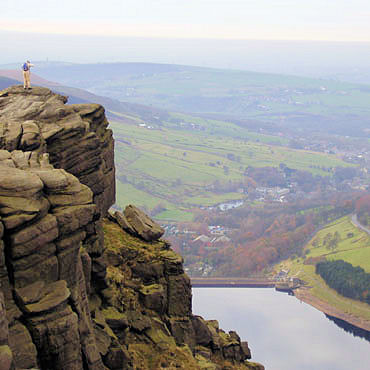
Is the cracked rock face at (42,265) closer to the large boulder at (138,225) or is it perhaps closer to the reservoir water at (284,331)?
the large boulder at (138,225)

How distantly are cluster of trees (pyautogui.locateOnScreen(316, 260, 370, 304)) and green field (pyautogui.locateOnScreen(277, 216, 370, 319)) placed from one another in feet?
4.96

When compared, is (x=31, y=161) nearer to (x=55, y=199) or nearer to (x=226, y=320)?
(x=55, y=199)

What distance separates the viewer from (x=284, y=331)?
339 ft

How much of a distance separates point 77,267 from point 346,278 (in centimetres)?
11965

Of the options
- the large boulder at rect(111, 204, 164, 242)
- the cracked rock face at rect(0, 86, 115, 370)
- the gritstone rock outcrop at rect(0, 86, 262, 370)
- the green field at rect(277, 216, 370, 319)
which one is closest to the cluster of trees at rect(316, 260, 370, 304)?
the green field at rect(277, 216, 370, 319)

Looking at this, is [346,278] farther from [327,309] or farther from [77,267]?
[77,267]

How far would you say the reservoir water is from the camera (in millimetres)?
92562

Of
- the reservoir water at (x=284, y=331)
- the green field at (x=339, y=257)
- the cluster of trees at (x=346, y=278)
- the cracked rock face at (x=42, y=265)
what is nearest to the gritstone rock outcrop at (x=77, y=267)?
the cracked rock face at (x=42, y=265)

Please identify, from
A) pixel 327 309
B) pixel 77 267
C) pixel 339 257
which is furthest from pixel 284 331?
pixel 77 267

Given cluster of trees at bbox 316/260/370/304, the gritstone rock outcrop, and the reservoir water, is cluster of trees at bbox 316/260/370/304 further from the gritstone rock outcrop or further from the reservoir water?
the gritstone rock outcrop

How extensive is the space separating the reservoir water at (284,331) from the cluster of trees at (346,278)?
42.7 feet

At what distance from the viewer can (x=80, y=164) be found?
3575cm

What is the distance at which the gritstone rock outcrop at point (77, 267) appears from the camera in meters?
22.6

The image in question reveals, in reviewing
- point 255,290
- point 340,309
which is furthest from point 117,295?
point 255,290
